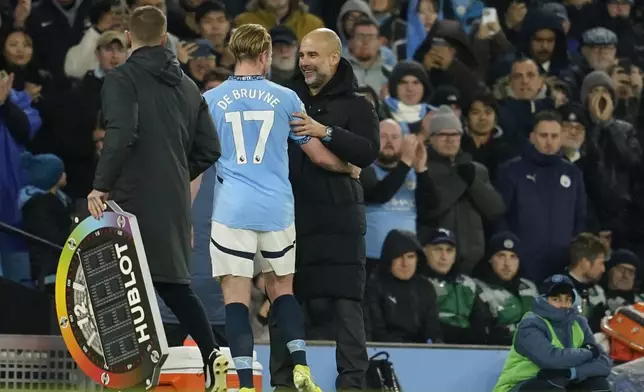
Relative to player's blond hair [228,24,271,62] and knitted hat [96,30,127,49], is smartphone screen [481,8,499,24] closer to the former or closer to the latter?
knitted hat [96,30,127,49]

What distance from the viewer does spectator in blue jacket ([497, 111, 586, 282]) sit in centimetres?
1348

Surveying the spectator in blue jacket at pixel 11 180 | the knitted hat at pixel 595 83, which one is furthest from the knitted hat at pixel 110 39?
the knitted hat at pixel 595 83

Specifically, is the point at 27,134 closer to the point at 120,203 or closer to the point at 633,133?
the point at 120,203

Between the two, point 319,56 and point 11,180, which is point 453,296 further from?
point 319,56

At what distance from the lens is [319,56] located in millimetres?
8859

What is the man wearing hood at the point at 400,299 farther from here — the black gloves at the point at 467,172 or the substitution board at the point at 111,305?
the substitution board at the point at 111,305

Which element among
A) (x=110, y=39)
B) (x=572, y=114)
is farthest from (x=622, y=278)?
(x=110, y=39)

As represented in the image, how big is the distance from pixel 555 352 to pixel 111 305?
12.6 ft

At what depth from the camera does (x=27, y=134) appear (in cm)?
1199

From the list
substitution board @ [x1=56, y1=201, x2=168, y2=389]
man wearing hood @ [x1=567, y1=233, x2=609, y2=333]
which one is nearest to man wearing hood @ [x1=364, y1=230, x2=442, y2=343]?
man wearing hood @ [x1=567, y1=233, x2=609, y2=333]

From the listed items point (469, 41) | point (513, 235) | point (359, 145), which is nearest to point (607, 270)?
point (513, 235)

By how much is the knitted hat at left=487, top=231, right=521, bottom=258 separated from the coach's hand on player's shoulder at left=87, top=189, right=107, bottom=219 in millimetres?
5427

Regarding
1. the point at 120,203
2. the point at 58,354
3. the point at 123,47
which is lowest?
the point at 58,354

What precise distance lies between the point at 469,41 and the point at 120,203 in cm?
752
